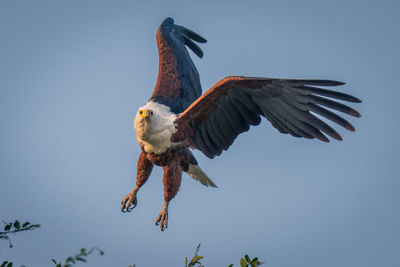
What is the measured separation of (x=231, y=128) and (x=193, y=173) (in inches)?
29.8

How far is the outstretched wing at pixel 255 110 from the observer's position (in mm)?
5516

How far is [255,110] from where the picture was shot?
590 cm

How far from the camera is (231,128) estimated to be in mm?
6152

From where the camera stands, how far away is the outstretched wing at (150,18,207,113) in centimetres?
651

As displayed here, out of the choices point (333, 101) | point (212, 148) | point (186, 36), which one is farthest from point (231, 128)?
point (186, 36)

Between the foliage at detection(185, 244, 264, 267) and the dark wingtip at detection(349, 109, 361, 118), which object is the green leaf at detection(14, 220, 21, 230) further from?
the dark wingtip at detection(349, 109, 361, 118)

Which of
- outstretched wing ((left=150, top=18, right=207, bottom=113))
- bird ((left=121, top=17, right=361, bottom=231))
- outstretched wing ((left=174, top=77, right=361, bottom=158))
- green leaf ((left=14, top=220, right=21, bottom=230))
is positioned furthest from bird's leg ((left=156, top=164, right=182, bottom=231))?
green leaf ((left=14, top=220, right=21, bottom=230))

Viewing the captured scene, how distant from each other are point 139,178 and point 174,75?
3.96 feet

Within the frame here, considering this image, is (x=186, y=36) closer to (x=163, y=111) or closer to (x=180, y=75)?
(x=180, y=75)

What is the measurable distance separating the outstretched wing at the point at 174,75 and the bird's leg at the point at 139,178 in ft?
1.96

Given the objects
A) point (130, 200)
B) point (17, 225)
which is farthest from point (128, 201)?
point (17, 225)

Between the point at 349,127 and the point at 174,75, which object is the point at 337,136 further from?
the point at 174,75

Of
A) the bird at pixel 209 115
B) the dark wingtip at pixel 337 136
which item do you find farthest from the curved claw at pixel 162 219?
the dark wingtip at pixel 337 136

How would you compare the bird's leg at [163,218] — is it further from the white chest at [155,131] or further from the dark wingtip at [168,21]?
the dark wingtip at [168,21]
